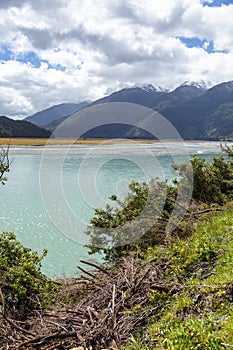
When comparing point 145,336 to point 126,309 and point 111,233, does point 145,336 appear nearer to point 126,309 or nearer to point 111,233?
point 126,309

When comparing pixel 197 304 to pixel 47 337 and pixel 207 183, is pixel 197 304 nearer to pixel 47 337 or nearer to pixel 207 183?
pixel 47 337

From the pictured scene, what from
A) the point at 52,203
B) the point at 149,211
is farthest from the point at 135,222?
the point at 52,203

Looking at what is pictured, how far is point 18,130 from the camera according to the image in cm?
16912

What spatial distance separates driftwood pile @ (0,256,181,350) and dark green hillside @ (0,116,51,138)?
155 meters

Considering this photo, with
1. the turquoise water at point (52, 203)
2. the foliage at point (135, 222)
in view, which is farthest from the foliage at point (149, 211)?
the turquoise water at point (52, 203)

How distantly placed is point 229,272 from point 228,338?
194 centimetres

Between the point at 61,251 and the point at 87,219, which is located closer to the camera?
the point at 61,251

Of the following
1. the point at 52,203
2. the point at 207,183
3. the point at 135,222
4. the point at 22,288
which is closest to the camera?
the point at 22,288

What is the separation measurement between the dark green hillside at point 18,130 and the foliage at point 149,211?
144 metres

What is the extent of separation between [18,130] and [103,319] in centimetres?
17239

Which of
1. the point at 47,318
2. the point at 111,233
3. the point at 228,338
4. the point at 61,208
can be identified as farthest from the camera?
the point at 61,208

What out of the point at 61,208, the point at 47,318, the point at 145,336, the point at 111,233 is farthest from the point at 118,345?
the point at 61,208

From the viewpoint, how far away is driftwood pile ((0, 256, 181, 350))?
5.44 meters

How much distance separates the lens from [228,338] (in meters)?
3.96
